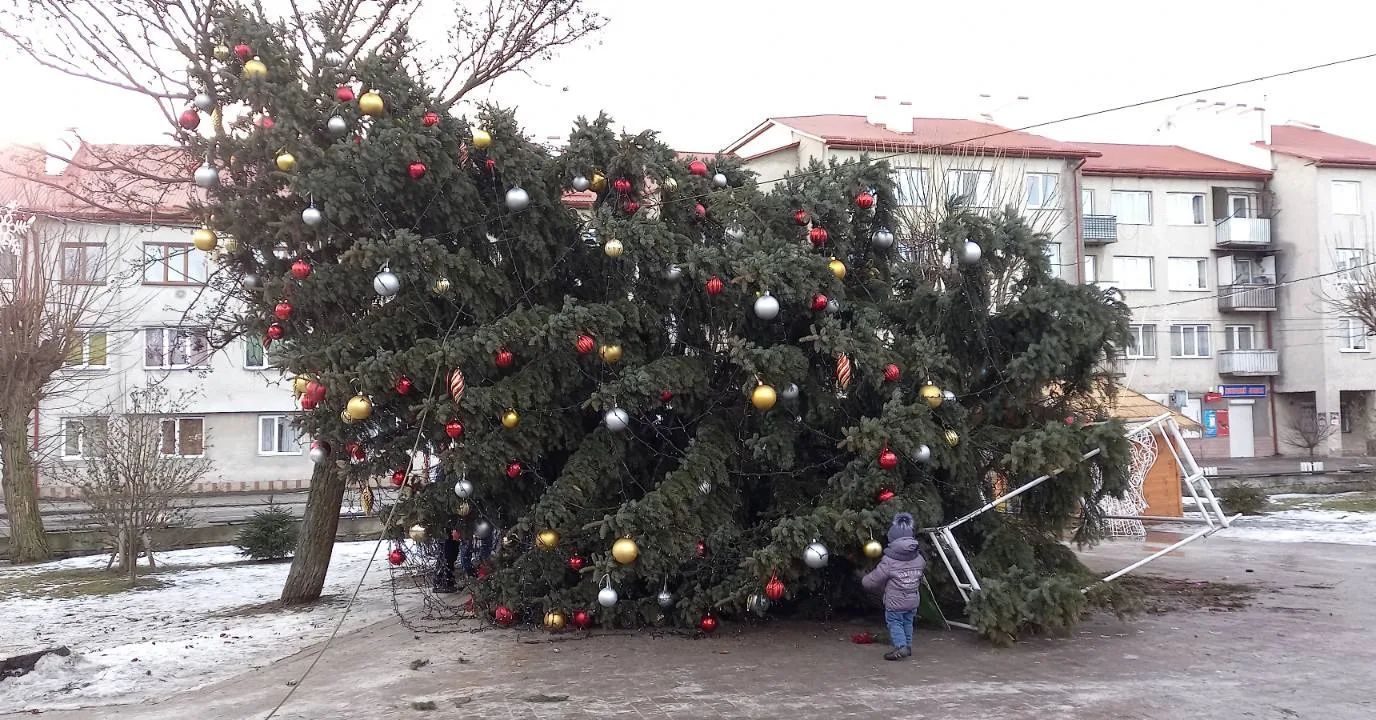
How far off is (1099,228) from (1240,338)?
9.73m

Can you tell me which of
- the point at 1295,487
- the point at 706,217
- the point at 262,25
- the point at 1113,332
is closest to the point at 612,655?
the point at 706,217

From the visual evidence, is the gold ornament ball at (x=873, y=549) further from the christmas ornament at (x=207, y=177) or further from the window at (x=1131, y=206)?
the window at (x=1131, y=206)

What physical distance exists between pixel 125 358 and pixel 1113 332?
31.8m

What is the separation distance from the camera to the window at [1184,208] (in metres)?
42.0

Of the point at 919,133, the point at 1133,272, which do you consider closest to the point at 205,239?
the point at 919,133

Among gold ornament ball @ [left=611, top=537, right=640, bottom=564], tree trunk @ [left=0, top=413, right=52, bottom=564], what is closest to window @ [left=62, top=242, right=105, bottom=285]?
tree trunk @ [left=0, top=413, right=52, bottom=564]

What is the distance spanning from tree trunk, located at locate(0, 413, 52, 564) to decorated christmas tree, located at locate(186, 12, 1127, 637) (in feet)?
31.9

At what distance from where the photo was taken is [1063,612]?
26.2 feet

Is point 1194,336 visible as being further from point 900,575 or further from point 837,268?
point 900,575

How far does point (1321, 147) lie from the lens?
148ft

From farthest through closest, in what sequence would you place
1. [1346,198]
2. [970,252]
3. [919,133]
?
[1346,198] → [919,133] → [970,252]

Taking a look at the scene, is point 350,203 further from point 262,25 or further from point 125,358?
point 125,358

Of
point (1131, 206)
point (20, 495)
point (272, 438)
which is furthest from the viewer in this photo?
point (1131, 206)

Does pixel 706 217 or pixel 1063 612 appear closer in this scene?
pixel 1063 612
